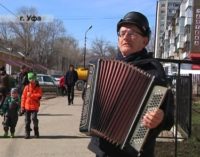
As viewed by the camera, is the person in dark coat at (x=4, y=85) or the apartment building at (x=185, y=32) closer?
the person in dark coat at (x=4, y=85)

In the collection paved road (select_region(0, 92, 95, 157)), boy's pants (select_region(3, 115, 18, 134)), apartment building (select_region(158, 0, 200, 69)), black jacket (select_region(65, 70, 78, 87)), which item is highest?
apartment building (select_region(158, 0, 200, 69))

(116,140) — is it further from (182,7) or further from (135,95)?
(182,7)

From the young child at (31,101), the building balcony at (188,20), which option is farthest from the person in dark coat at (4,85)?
the building balcony at (188,20)

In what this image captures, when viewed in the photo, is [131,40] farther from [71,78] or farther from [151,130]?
[71,78]

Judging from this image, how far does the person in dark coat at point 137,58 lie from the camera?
13.3 feet

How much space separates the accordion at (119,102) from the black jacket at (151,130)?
0.08m

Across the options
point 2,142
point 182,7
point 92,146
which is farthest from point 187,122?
point 182,7

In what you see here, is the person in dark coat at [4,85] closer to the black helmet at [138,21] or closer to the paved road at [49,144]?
the paved road at [49,144]

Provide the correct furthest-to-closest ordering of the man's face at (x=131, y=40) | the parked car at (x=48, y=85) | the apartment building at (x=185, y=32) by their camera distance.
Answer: the apartment building at (x=185, y=32)
the parked car at (x=48, y=85)
the man's face at (x=131, y=40)

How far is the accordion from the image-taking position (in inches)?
154

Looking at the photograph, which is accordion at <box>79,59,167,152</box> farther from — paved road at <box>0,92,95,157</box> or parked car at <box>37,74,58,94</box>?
parked car at <box>37,74,58,94</box>

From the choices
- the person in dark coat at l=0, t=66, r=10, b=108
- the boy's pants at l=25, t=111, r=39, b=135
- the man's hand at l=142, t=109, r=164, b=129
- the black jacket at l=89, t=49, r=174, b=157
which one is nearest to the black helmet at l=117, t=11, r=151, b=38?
the black jacket at l=89, t=49, r=174, b=157

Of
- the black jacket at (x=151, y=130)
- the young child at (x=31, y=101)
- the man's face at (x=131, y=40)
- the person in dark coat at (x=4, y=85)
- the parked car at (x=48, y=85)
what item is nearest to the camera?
the black jacket at (x=151, y=130)

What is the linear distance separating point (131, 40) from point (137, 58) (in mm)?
142
